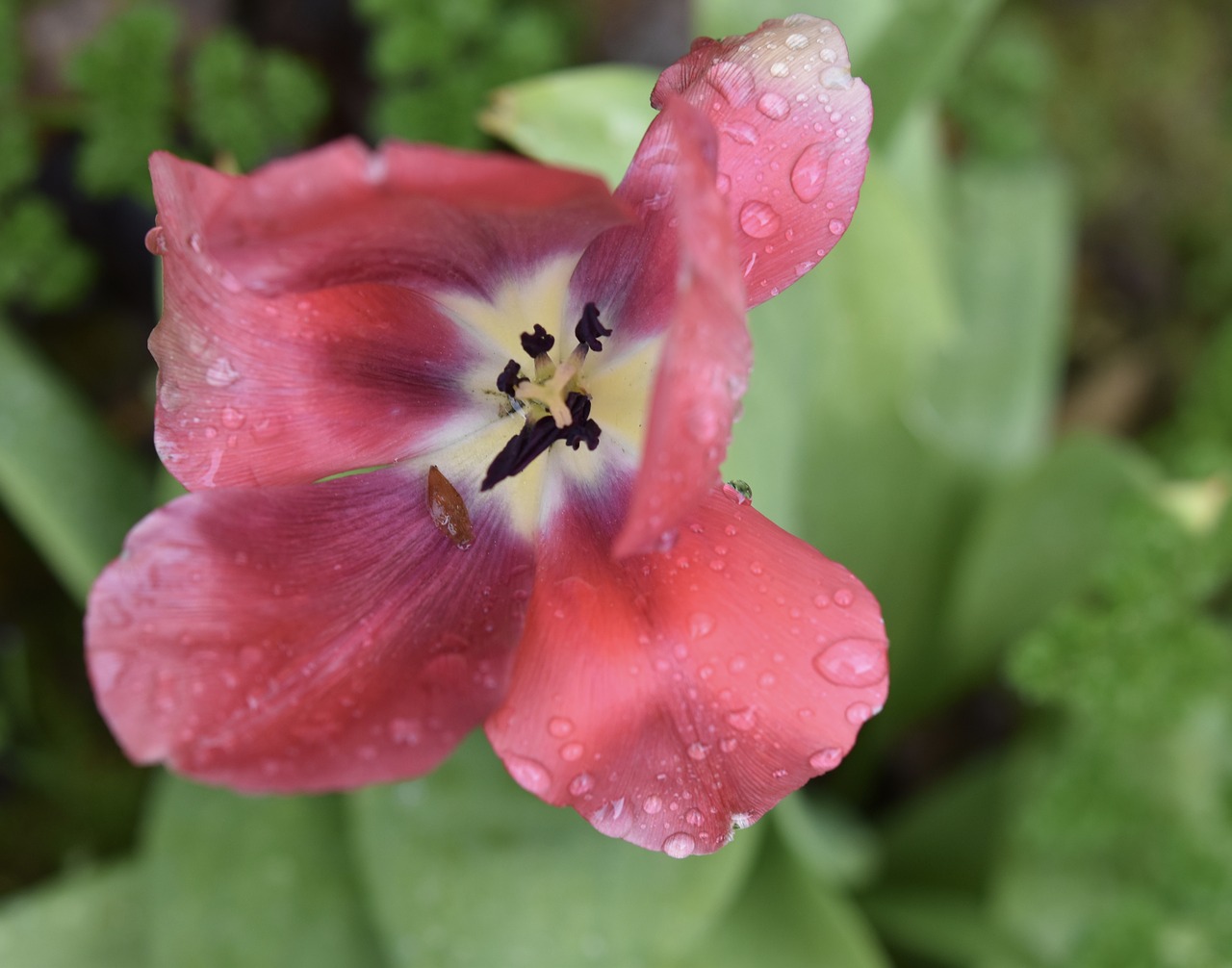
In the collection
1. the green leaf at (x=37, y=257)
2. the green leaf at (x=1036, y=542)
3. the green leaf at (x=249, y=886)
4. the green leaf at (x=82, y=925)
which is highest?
the green leaf at (x=1036, y=542)

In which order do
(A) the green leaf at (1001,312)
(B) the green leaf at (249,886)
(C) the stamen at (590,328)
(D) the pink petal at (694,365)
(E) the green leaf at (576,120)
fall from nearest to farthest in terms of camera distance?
(D) the pink petal at (694,365) < (C) the stamen at (590,328) < (E) the green leaf at (576,120) < (B) the green leaf at (249,886) < (A) the green leaf at (1001,312)

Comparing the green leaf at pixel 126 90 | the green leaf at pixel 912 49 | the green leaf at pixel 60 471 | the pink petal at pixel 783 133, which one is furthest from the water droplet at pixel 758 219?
the green leaf at pixel 126 90

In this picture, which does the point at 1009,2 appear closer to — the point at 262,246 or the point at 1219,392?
the point at 1219,392

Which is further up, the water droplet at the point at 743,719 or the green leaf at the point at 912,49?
the green leaf at the point at 912,49

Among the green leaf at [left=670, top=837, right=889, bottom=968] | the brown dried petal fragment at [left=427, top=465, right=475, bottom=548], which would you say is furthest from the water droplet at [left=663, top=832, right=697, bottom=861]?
the green leaf at [left=670, top=837, right=889, bottom=968]

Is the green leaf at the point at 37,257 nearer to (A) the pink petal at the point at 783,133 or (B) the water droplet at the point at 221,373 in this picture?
(B) the water droplet at the point at 221,373

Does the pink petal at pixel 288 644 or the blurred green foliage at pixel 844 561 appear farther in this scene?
the blurred green foliage at pixel 844 561

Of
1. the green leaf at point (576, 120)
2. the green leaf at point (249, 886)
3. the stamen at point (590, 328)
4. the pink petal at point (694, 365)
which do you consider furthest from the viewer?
the green leaf at point (249, 886)
